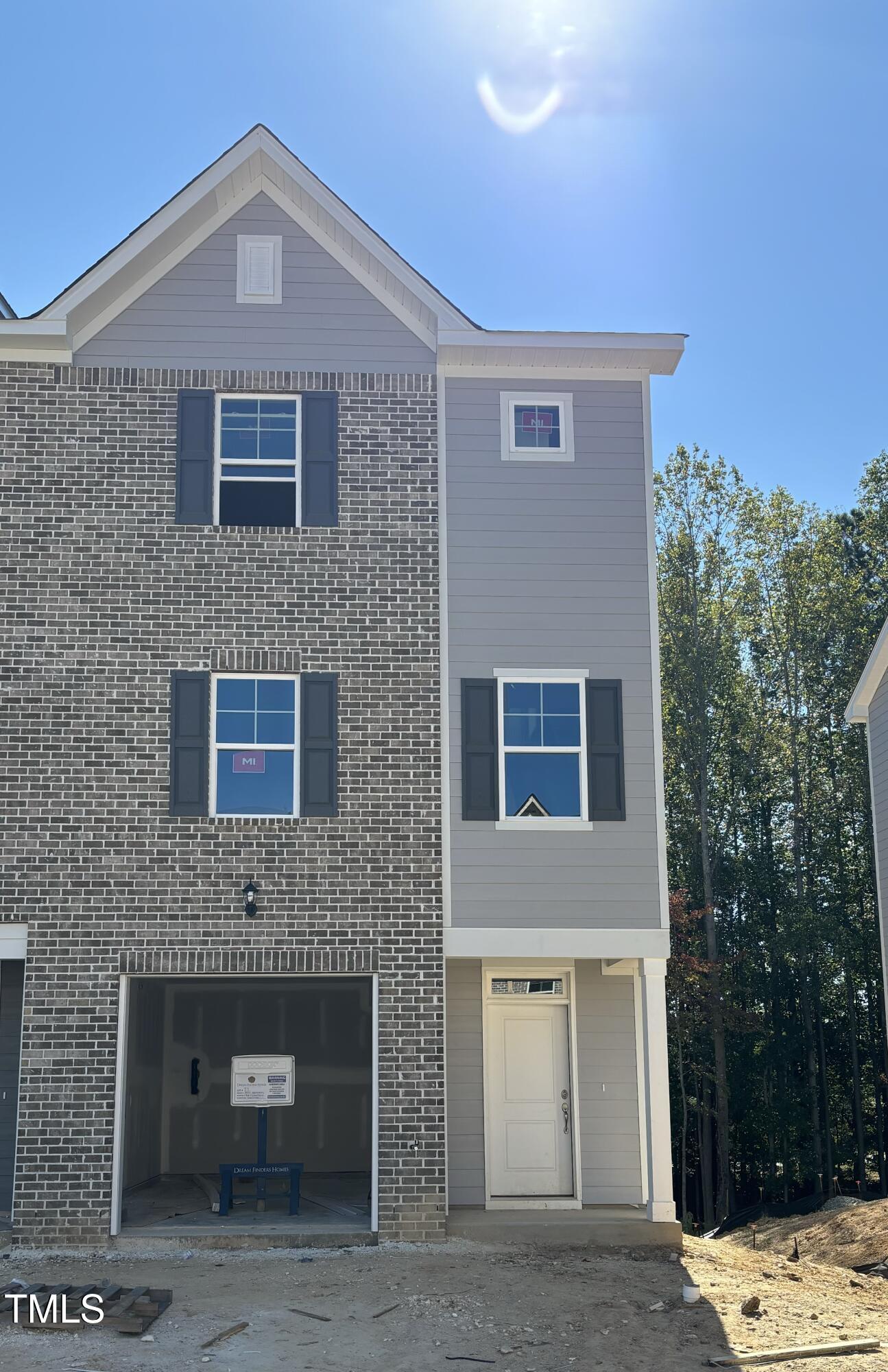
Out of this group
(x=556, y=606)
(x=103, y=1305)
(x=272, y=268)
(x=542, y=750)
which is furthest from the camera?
(x=272, y=268)

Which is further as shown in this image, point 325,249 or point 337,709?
point 325,249

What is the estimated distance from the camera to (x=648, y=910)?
43.3 ft

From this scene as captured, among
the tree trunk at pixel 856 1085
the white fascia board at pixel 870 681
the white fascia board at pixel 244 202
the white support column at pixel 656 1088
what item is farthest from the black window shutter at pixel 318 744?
the tree trunk at pixel 856 1085

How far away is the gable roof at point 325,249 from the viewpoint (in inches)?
529

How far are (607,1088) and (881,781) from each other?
7616 millimetres

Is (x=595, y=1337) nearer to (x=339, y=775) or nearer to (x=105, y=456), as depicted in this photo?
(x=339, y=775)

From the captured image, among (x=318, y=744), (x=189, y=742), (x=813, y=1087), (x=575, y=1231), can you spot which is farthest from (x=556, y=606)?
(x=813, y=1087)

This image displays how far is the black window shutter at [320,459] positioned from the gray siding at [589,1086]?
16.3 ft

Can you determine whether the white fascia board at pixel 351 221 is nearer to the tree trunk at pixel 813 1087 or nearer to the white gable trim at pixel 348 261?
the white gable trim at pixel 348 261

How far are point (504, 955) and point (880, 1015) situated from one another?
18700 millimetres

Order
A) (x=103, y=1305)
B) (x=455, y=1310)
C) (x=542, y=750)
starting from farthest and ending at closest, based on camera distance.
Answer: (x=542, y=750), (x=455, y=1310), (x=103, y=1305)

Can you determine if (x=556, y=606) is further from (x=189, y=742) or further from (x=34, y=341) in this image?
(x=34, y=341)

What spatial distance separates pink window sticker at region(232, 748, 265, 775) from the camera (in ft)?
42.9

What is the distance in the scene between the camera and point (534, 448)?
46.1 feet
